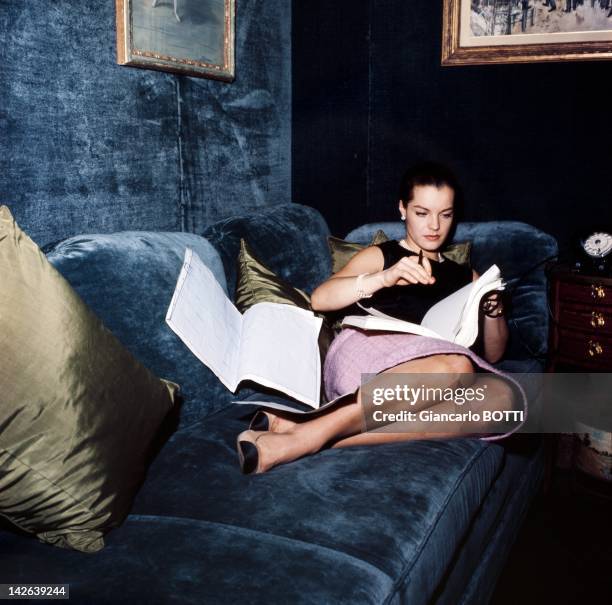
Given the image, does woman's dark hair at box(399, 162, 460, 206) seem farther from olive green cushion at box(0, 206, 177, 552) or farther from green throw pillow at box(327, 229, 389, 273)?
olive green cushion at box(0, 206, 177, 552)

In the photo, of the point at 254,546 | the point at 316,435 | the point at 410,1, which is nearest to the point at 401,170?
the point at 410,1

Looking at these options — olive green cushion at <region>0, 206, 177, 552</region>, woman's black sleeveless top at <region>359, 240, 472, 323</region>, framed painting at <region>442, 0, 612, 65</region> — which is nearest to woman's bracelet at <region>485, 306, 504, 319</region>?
woman's black sleeveless top at <region>359, 240, 472, 323</region>

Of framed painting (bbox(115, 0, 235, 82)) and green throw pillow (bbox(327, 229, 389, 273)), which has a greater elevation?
framed painting (bbox(115, 0, 235, 82))

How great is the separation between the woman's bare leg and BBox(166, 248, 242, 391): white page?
25 centimetres

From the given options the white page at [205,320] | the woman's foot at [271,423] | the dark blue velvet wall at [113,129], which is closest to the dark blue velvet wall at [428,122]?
the dark blue velvet wall at [113,129]

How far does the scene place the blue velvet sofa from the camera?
1.00 meters

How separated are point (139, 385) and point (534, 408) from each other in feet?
4.70

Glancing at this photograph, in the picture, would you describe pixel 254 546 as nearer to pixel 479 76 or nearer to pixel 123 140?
pixel 123 140

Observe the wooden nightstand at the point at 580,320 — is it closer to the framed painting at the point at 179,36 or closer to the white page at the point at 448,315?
the white page at the point at 448,315

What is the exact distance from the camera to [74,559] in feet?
3.49

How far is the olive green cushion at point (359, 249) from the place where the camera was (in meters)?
2.26

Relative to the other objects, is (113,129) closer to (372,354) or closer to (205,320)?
(205,320)

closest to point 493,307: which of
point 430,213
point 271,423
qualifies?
point 430,213

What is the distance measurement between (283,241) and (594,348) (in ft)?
3.79
